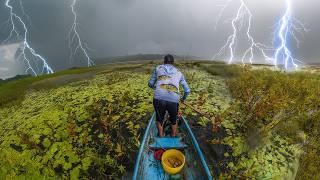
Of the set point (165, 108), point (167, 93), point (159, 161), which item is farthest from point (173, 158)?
point (167, 93)

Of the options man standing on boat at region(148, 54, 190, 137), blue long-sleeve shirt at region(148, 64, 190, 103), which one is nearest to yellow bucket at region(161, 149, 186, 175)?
man standing on boat at region(148, 54, 190, 137)

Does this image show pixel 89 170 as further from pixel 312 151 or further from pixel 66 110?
pixel 312 151

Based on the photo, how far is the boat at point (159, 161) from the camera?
8516 mm

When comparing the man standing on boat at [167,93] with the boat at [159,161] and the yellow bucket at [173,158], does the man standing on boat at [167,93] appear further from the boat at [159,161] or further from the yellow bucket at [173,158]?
the yellow bucket at [173,158]

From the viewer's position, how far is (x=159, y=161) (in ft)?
30.8

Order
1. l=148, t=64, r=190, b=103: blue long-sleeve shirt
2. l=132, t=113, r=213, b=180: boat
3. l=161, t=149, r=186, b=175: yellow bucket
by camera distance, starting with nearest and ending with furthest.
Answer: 1. l=132, t=113, r=213, b=180: boat
2. l=161, t=149, r=186, b=175: yellow bucket
3. l=148, t=64, r=190, b=103: blue long-sleeve shirt

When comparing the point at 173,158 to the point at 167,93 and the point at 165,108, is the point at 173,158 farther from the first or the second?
the point at 167,93

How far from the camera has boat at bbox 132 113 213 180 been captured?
852cm

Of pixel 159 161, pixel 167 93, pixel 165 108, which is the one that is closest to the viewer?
pixel 159 161

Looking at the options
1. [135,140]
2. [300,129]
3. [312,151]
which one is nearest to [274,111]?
[300,129]

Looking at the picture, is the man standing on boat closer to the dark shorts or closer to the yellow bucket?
the dark shorts

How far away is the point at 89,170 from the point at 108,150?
47.5 inches

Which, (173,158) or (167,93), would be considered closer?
(173,158)

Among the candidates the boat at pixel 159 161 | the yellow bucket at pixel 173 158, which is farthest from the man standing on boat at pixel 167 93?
the yellow bucket at pixel 173 158
